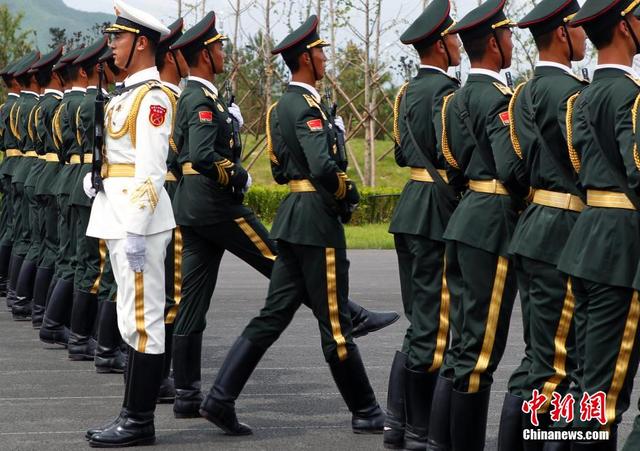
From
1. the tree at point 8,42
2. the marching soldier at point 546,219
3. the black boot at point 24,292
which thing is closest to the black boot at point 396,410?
the marching soldier at point 546,219

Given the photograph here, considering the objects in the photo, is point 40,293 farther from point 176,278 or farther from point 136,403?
point 136,403

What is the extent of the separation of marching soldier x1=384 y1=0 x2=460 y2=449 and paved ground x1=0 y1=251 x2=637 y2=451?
1.13ft

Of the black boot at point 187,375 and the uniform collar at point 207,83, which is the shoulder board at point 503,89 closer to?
the uniform collar at point 207,83

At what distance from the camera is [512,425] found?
539cm

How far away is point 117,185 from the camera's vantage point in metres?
6.55

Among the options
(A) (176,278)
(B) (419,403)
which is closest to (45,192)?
(A) (176,278)

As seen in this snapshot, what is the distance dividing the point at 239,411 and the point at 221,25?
20287 mm

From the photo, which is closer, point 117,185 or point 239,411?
point 117,185

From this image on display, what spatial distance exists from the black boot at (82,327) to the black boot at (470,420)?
14.1 feet

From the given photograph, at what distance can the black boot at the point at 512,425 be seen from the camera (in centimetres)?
537

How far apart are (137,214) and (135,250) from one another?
180 millimetres

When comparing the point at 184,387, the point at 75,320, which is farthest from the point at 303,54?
the point at 75,320

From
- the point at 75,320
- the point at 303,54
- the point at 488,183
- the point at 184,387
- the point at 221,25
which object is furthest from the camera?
the point at 221,25

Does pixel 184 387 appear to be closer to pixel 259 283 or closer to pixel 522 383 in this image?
pixel 522 383
